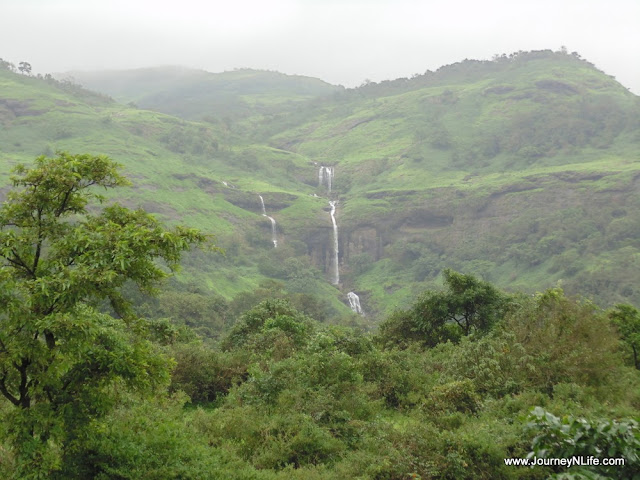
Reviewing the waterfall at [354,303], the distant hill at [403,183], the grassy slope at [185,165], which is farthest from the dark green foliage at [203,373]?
the waterfall at [354,303]

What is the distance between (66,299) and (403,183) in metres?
101

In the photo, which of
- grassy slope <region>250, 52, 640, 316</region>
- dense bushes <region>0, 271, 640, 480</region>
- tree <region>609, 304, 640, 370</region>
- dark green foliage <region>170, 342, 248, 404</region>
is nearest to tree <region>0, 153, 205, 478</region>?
dense bushes <region>0, 271, 640, 480</region>

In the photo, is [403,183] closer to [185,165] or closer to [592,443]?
[185,165]

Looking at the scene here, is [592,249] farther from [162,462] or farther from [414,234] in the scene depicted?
[162,462]

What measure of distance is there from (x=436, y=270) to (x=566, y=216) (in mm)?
21742

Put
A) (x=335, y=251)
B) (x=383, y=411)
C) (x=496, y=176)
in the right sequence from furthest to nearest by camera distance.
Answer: (x=496, y=176)
(x=335, y=251)
(x=383, y=411)

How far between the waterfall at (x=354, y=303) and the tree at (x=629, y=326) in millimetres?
58086

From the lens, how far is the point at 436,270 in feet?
273

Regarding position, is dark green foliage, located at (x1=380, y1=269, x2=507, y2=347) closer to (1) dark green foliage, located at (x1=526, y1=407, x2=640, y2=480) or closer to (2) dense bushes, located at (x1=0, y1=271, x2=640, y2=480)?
(2) dense bushes, located at (x1=0, y1=271, x2=640, y2=480)

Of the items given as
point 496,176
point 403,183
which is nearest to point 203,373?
point 403,183

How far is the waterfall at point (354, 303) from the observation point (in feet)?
253

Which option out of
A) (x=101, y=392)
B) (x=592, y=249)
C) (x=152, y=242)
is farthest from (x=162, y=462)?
(x=592, y=249)

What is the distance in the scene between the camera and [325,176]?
394 ft

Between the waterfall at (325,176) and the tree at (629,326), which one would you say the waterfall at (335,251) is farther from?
the tree at (629,326)
